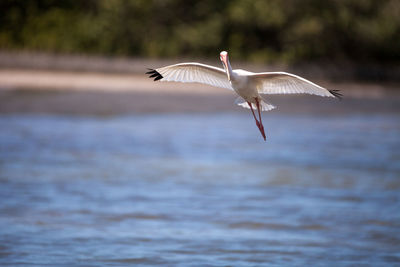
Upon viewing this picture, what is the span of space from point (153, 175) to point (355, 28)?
29.3m

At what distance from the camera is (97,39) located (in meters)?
40.8

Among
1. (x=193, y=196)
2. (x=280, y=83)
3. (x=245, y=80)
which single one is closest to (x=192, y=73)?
(x=245, y=80)

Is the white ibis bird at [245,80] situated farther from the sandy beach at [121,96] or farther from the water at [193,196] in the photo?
the sandy beach at [121,96]

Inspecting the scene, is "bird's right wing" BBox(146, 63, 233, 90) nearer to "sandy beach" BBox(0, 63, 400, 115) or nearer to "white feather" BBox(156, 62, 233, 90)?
"white feather" BBox(156, 62, 233, 90)

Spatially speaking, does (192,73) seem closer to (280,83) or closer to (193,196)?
(280,83)

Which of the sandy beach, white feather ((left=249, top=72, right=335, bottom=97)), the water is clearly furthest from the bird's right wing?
the sandy beach

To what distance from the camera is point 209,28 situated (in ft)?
132

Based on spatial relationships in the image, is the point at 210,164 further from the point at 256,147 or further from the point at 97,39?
the point at 97,39

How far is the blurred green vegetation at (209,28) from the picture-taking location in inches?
1591

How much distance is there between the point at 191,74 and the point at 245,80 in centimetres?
63

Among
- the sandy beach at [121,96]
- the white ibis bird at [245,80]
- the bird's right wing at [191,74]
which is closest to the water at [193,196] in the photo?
the white ibis bird at [245,80]

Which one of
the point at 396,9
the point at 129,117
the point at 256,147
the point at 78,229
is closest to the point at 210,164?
the point at 256,147

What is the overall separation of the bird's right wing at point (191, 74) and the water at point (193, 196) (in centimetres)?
202

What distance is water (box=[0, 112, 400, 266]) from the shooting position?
9695 mm
